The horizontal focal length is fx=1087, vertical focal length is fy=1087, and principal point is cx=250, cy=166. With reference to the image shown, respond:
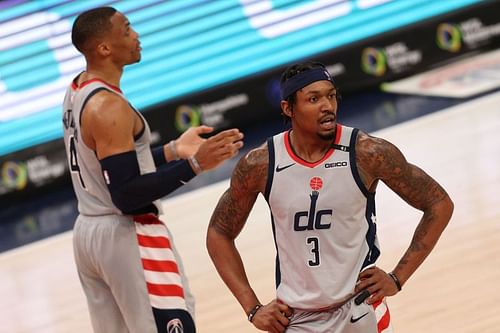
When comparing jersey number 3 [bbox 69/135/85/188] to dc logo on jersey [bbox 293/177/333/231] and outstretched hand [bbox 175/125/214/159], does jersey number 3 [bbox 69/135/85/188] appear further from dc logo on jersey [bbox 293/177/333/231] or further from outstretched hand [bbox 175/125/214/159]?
dc logo on jersey [bbox 293/177/333/231]

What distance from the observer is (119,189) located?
468 cm

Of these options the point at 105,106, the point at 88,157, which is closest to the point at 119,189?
the point at 88,157

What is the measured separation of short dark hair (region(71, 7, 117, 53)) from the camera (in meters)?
4.93

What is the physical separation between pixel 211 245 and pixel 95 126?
0.81 meters

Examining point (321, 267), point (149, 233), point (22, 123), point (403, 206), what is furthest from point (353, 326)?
point (22, 123)

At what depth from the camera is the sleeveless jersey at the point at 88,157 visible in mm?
4836

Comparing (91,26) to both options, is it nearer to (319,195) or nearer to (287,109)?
(287,109)

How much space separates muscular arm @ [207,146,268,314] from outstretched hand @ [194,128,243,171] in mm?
420

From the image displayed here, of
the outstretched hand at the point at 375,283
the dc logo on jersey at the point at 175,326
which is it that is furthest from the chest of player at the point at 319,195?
the dc logo on jersey at the point at 175,326

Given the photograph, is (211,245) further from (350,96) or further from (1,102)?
(350,96)

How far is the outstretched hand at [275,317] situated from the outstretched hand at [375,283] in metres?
0.29

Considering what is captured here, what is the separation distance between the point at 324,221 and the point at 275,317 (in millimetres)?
412

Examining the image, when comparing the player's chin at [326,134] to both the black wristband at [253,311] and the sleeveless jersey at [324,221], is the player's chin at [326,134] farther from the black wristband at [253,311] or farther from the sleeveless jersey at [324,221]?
the black wristband at [253,311]

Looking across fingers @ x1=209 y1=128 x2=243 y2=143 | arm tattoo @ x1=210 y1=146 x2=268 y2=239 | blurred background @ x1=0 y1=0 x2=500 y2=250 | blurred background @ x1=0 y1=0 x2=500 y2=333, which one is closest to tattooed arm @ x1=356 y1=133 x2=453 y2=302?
arm tattoo @ x1=210 y1=146 x2=268 y2=239
